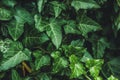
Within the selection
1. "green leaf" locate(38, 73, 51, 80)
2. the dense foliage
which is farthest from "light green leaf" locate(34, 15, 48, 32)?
"green leaf" locate(38, 73, 51, 80)

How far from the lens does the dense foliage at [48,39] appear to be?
1.59 m

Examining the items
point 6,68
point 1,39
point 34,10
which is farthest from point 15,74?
point 34,10

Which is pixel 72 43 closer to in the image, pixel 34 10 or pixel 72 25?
pixel 72 25

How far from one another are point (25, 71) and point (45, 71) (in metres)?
0.12

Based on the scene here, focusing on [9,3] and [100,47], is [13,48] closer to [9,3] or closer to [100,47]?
[9,3]

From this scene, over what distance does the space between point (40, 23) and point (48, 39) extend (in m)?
0.09

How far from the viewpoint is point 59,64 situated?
1.61 m

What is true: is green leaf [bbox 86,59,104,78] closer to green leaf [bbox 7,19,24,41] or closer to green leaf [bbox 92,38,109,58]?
green leaf [bbox 92,38,109,58]

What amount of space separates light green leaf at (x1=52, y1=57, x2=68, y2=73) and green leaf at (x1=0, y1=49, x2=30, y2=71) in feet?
0.46

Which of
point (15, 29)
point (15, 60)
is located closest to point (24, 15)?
point (15, 29)

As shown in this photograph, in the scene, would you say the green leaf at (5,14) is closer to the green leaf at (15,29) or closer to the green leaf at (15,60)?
the green leaf at (15,29)

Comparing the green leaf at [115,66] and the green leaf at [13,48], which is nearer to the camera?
the green leaf at [13,48]

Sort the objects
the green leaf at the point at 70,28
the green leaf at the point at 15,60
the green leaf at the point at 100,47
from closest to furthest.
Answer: the green leaf at the point at 15,60
the green leaf at the point at 70,28
the green leaf at the point at 100,47

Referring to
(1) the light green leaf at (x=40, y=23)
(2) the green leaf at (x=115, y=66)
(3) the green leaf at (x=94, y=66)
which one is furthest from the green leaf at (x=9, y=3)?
(2) the green leaf at (x=115, y=66)
